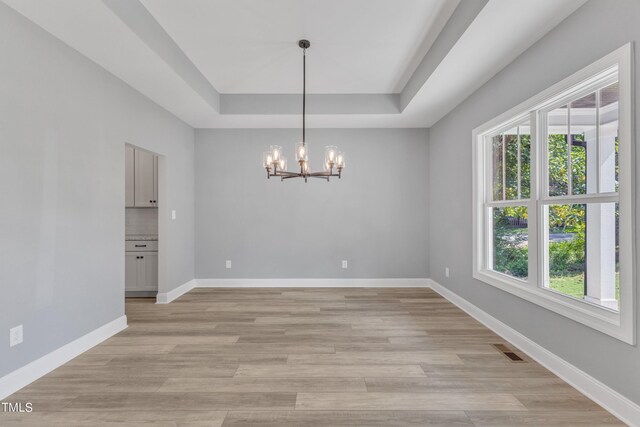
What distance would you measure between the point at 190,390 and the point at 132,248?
10.1ft

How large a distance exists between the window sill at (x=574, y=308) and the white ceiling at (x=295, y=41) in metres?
2.02

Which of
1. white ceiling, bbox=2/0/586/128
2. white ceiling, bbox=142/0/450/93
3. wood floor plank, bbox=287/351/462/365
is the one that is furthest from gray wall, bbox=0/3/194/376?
wood floor plank, bbox=287/351/462/365

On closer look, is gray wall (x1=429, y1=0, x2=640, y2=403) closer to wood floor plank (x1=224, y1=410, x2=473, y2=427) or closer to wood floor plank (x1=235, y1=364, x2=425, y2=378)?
wood floor plank (x1=224, y1=410, x2=473, y2=427)

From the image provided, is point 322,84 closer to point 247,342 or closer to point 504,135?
point 504,135

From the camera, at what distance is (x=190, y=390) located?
221 centimetres

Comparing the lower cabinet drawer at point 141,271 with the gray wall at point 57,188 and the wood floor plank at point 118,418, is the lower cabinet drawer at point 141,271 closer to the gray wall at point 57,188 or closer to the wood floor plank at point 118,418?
the gray wall at point 57,188

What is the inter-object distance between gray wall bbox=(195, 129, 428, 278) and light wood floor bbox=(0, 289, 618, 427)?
1574mm

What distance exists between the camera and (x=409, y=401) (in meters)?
2.09

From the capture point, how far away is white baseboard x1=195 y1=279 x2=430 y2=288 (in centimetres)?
523

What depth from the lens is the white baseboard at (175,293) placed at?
436cm

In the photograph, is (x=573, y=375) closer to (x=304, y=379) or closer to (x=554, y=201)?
(x=554, y=201)

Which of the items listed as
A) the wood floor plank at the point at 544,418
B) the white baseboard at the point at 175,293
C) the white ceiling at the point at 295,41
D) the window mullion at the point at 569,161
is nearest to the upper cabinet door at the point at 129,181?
the white ceiling at the point at 295,41

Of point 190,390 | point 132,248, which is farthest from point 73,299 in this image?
point 132,248

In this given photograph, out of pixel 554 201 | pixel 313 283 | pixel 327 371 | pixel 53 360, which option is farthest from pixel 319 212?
pixel 53 360
